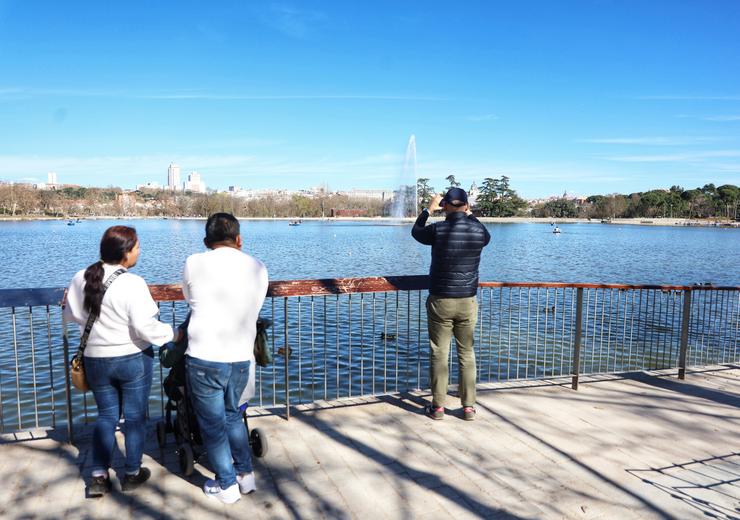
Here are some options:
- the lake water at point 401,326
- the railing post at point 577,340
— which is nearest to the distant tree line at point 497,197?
the lake water at point 401,326

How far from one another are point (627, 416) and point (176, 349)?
13.5 ft

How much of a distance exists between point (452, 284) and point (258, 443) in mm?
2029

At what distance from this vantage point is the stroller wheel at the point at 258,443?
383 centimetres

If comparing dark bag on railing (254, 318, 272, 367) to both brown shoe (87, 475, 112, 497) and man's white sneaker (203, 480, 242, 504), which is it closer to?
man's white sneaker (203, 480, 242, 504)

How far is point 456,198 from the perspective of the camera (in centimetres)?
450

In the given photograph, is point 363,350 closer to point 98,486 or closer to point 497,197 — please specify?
point 98,486

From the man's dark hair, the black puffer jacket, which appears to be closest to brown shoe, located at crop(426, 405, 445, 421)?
the black puffer jacket

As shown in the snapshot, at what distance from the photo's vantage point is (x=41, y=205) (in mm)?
165625

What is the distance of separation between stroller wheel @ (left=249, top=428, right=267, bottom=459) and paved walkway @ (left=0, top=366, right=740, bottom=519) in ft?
0.25

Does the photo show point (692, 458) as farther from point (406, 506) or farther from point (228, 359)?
point (228, 359)

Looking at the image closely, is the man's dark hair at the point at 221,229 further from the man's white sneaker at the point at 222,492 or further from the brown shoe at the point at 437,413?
the brown shoe at the point at 437,413

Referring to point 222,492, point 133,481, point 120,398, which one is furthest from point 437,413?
point 120,398

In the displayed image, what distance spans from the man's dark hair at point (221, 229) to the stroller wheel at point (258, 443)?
1555 millimetres

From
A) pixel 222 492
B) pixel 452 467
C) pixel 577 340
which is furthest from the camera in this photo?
pixel 577 340
